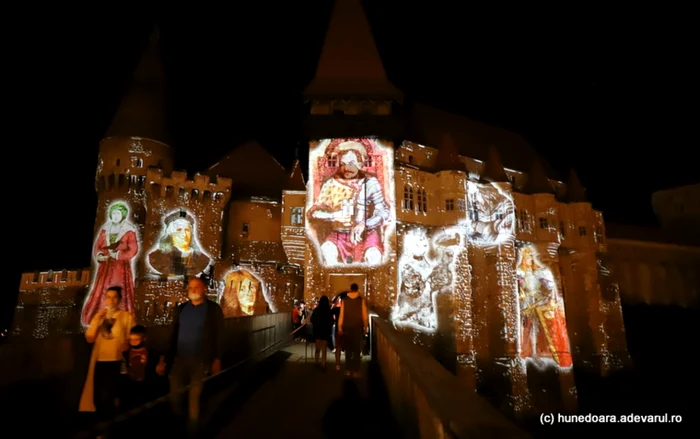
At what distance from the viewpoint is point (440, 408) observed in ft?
9.89

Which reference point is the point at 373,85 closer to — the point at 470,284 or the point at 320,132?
the point at 320,132

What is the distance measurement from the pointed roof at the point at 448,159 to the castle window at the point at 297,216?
8.55 metres

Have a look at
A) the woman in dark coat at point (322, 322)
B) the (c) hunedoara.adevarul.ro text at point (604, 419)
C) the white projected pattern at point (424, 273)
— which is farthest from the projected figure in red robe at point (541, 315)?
the woman in dark coat at point (322, 322)

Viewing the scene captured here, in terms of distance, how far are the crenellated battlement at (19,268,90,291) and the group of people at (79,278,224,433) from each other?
2809 centimetres

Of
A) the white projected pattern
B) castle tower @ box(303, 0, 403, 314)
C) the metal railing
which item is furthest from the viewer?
the white projected pattern

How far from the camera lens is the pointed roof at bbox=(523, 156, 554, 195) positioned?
3224 centimetres

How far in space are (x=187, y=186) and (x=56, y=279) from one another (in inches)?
450

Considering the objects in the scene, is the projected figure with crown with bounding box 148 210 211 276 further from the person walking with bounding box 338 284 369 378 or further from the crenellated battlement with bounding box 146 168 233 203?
the person walking with bounding box 338 284 369 378

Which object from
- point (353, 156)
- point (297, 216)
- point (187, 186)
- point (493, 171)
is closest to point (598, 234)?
point (493, 171)

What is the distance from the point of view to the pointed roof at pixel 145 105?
29.4 m

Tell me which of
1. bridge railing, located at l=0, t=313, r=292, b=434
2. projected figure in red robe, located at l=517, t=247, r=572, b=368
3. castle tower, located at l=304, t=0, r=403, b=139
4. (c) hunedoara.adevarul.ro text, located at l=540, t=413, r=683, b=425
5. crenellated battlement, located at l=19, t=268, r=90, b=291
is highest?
castle tower, located at l=304, t=0, r=403, b=139

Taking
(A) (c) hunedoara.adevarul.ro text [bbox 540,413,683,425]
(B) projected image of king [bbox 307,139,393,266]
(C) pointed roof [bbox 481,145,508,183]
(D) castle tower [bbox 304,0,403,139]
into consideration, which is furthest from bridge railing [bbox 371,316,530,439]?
(A) (c) hunedoara.adevarul.ro text [bbox 540,413,683,425]

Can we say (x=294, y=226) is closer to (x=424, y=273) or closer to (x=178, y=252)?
(x=178, y=252)

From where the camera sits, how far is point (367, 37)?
1112 inches
